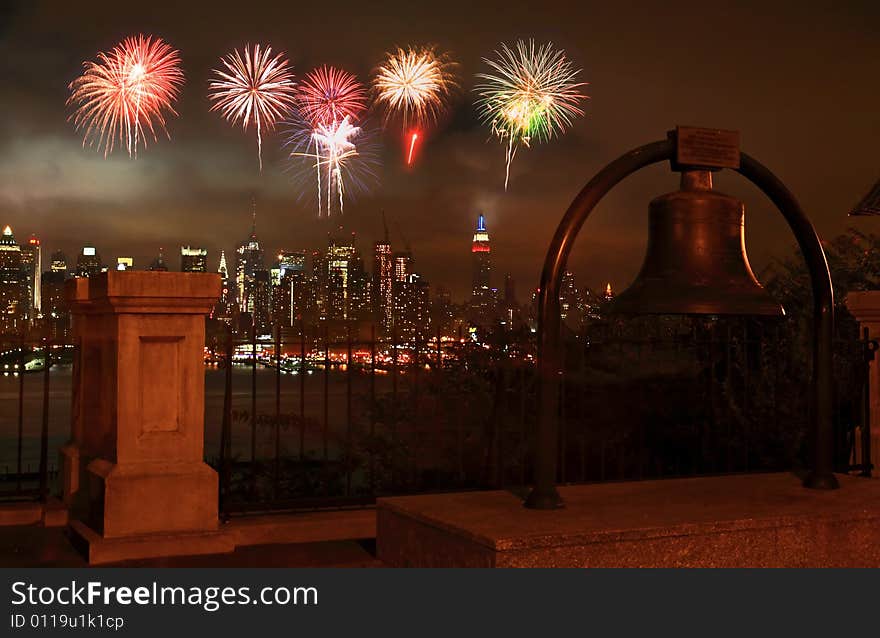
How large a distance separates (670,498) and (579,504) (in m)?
0.56

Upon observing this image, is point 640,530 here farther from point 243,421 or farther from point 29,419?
point 29,419

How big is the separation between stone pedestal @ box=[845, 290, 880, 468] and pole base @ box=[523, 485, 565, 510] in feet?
13.0

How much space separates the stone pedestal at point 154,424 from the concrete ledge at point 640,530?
4.34 ft

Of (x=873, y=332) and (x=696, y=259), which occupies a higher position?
(x=696, y=259)

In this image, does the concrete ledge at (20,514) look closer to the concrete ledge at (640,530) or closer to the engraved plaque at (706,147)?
the concrete ledge at (640,530)

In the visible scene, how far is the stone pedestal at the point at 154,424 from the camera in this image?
6.29 meters

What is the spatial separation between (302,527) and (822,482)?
3.38m

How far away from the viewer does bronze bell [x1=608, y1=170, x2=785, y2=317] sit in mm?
5613

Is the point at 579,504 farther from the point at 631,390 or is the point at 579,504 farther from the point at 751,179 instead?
the point at 631,390

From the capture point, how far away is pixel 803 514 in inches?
209

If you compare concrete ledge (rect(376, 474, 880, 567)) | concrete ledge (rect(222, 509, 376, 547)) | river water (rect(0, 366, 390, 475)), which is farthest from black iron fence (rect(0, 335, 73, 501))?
concrete ledge (rect(376, 474, 880, 567))

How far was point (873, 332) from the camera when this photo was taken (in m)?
8.47

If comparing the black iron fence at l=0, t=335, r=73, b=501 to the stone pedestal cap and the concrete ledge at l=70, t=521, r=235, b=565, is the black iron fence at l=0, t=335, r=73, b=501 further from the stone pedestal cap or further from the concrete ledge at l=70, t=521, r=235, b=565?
the concrete ledge at l=70, t=521, r=235, b=565

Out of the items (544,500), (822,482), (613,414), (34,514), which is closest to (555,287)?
(544,500)
